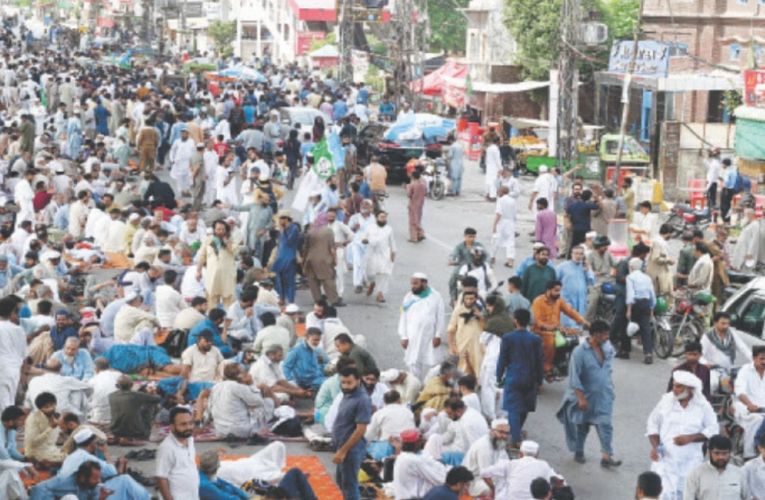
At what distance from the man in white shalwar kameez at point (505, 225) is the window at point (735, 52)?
60.6ft

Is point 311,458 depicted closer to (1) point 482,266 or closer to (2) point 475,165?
(1) point 482,266

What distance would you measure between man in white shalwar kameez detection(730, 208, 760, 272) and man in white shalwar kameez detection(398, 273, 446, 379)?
7180mm

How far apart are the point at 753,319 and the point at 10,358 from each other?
24.1 ft

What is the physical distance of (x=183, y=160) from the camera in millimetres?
29078

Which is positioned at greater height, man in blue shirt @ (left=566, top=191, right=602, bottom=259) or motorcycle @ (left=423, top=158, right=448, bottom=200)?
man in blue shirt @ (left=566, top=191, right=602, bottom=259)

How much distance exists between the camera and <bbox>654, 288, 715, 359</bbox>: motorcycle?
60.4 ft

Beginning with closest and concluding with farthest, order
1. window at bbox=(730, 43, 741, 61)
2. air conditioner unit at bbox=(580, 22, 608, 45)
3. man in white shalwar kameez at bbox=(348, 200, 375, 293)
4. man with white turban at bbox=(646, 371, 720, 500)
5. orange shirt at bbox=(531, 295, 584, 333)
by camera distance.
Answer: man with white turban at bbox=(646, 371, 720, 500) → orange shirt at bbox=(531, 295, 584, 333) → man in white shalwar kameez at bbox=(348, 200, 375, 293) → air conditioner unit at bbox=(580, 22, 608, 45) → window at bbox=(730, 43, 741, 61)

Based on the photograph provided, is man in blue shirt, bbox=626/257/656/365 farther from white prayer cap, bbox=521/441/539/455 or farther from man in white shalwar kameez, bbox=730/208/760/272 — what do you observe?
white prayer cap, bbox=521/441/539/455

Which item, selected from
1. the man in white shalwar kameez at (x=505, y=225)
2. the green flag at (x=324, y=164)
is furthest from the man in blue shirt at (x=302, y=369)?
the green flag at (x=324, y=164)

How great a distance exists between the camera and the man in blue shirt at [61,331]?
16.0 m

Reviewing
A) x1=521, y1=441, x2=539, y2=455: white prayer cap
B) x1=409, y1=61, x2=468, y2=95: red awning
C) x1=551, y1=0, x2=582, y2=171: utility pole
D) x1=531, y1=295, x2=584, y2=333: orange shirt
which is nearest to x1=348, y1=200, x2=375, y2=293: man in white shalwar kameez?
x1=531, y1=295, x2=584, y2=333: orange shirt

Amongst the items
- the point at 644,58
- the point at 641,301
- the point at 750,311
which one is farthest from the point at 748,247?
the point at 644,58

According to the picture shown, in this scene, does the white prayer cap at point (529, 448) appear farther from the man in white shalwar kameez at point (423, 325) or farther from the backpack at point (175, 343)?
the backpack at point (175, 343)

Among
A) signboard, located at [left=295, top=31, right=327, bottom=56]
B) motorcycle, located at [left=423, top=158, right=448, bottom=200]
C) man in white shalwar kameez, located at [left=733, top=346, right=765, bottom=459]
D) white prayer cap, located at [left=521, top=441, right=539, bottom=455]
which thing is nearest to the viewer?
white prayer cap, located at [left=521, top=441, right=539, bottom=455]
